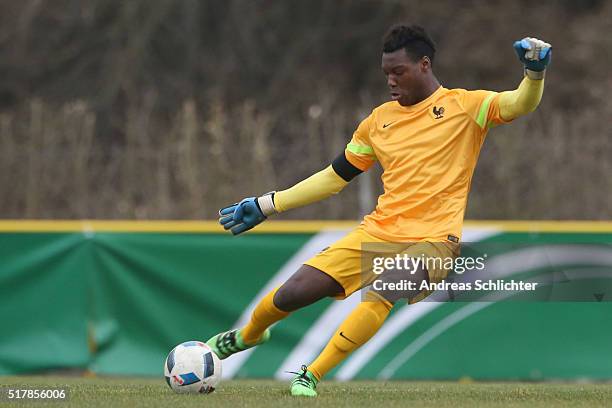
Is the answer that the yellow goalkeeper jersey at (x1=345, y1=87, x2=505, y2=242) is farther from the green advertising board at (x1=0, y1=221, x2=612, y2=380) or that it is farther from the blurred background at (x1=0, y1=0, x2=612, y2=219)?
the blurred background at (x1=0, y1=0, x2=612, y2=219)

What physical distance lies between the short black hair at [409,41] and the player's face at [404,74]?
0.02 m

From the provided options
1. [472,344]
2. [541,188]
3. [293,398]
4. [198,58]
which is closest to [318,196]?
[293,398]

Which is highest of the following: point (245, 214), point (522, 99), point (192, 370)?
point (522, 99)

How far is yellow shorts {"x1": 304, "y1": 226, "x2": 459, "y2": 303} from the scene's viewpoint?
6.57 meters

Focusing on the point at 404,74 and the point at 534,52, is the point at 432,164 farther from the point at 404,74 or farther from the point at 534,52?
the point at 534,52

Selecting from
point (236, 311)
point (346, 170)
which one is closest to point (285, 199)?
point (346, 170)

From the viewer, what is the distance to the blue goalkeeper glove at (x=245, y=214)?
700 cm

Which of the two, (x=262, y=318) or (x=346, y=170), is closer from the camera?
(x=262, y=318)

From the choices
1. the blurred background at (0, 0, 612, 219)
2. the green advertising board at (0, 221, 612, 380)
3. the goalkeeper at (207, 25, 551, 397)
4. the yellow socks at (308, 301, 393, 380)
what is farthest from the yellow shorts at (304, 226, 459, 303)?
the blurred background at (0, 0, 612, 219)

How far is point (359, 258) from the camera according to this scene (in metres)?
6.65

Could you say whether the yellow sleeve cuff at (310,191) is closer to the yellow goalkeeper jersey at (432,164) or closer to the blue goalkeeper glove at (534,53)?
the yellow goalkeeper jersey at (432,164)

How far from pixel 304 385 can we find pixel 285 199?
1.09 m

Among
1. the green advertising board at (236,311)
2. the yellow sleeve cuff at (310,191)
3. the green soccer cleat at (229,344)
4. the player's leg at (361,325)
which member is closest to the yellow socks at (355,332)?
the player's leg at (361,325)

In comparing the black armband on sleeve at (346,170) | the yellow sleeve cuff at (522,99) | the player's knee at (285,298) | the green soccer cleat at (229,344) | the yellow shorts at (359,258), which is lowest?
the green soccer cleat at (229,344)
